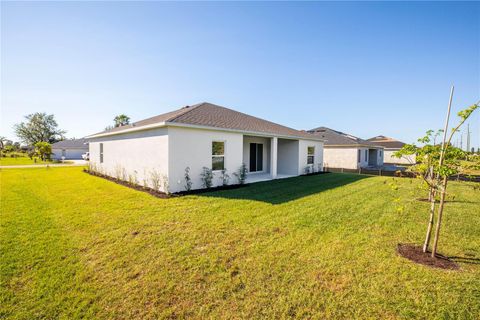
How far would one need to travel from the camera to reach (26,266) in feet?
11.2

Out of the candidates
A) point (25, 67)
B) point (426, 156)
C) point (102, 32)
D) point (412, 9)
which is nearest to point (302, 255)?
point (426, 156)

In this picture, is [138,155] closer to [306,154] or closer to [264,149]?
[264,149]

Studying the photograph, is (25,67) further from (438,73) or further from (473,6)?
(438,73)

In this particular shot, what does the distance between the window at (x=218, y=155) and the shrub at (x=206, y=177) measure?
0.57 meters

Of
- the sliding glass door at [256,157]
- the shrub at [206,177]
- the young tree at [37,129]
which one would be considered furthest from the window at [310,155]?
the young tree at [37,129]

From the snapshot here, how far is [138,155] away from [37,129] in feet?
242

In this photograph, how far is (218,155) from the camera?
32.8ft

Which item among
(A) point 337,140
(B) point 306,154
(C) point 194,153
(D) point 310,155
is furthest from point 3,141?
(A) point 337,140

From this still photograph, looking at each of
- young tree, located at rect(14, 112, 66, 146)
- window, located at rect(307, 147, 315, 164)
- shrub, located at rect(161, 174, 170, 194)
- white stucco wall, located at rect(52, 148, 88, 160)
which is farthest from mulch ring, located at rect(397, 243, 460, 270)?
young tree, located at rect(14, 112, 66, 146)

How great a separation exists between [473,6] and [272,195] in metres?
11.1

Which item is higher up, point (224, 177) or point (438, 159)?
point (438, 159)

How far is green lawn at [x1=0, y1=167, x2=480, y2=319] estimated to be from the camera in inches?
100

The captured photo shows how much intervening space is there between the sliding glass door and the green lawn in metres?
7.73

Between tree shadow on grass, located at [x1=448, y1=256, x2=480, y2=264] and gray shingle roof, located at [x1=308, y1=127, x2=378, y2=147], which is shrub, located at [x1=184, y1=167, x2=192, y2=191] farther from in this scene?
gray shingle roof, located at [x1=308, y1=127, x2=378, y2=147]
